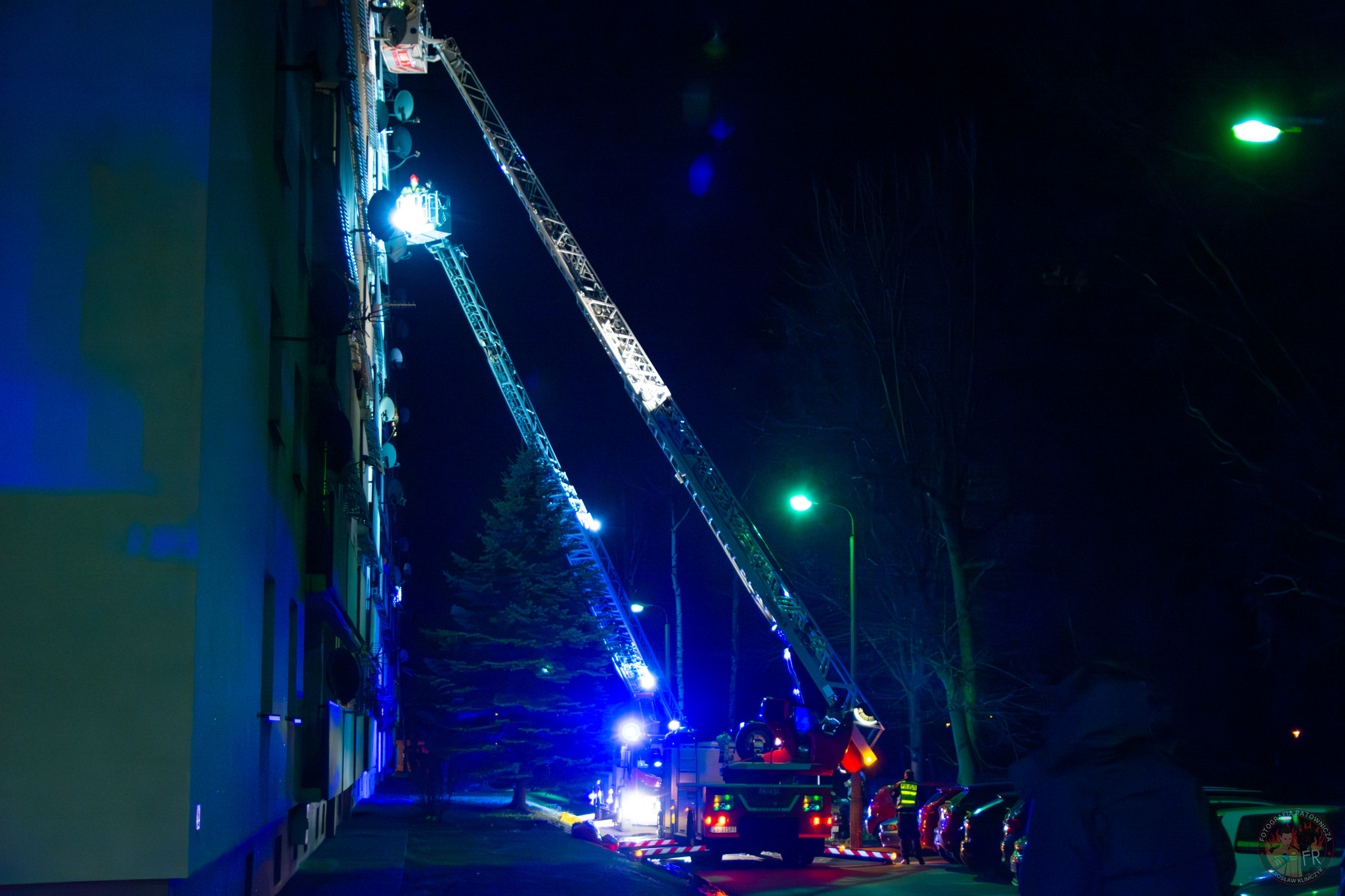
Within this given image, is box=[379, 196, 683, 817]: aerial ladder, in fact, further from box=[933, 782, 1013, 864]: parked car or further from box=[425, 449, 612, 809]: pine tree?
box=[933, 782, 1013, 864]: parked car

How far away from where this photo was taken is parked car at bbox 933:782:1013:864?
18391 mm

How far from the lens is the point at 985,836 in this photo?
58.3ft

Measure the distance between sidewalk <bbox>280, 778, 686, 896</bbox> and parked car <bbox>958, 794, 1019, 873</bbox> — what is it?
4336 mm

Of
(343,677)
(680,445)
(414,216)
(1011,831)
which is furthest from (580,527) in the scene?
(1011,831)

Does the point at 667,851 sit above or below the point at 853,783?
below

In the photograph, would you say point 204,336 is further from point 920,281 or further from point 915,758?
point 915,758

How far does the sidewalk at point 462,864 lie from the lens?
1505 centimetres

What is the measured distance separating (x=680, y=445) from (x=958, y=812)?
39.8ft

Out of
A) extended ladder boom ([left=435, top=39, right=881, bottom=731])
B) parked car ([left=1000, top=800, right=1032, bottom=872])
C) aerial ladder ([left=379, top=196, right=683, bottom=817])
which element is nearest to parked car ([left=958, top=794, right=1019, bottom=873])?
parked car ([left=1000, top=800, right=1032, bottom=872])

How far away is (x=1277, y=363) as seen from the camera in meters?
18.0

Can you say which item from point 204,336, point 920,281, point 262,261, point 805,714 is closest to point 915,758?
point 805,714

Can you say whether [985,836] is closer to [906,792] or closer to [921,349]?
[906,792]

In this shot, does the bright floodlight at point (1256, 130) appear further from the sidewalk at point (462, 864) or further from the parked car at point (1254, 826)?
the sidewalk at point (462, 864)

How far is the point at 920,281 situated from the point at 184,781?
848 inches
